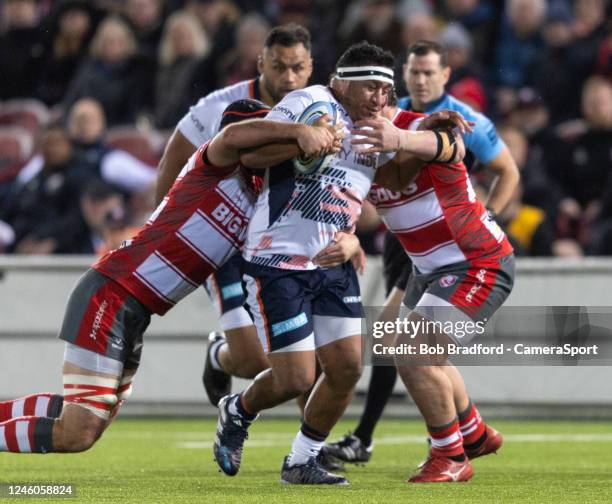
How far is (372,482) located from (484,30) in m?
9.49

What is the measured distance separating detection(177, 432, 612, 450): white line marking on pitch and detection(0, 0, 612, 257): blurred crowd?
2448mm

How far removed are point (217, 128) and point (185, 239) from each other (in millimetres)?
1690

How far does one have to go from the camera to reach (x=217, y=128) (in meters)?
9.33

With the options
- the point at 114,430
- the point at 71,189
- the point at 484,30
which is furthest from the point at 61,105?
the point at 114,430

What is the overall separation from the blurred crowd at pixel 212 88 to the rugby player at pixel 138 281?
6025 millimetres

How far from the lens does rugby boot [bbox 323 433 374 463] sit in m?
9.63

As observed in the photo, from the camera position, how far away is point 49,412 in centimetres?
768

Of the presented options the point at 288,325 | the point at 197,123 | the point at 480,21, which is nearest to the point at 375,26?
the point at 480,21

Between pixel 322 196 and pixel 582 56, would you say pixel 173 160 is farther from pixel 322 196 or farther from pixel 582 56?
pixel 582 56

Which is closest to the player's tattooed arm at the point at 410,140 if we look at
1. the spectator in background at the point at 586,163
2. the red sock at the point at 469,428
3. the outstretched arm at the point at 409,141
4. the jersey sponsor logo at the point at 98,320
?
the outstretched arm at the point at 409,141

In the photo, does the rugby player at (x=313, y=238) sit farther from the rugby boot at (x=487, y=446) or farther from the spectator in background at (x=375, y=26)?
the spectator in background at (x=375, y=26)

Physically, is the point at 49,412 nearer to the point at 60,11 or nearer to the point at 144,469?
the point at 144,469

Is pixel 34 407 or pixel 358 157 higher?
pixel 358 157

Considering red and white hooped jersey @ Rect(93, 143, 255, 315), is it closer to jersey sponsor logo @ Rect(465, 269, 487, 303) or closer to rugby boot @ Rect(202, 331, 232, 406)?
jersey sponsor logo @ Rect(465, 269, 487, 303)
